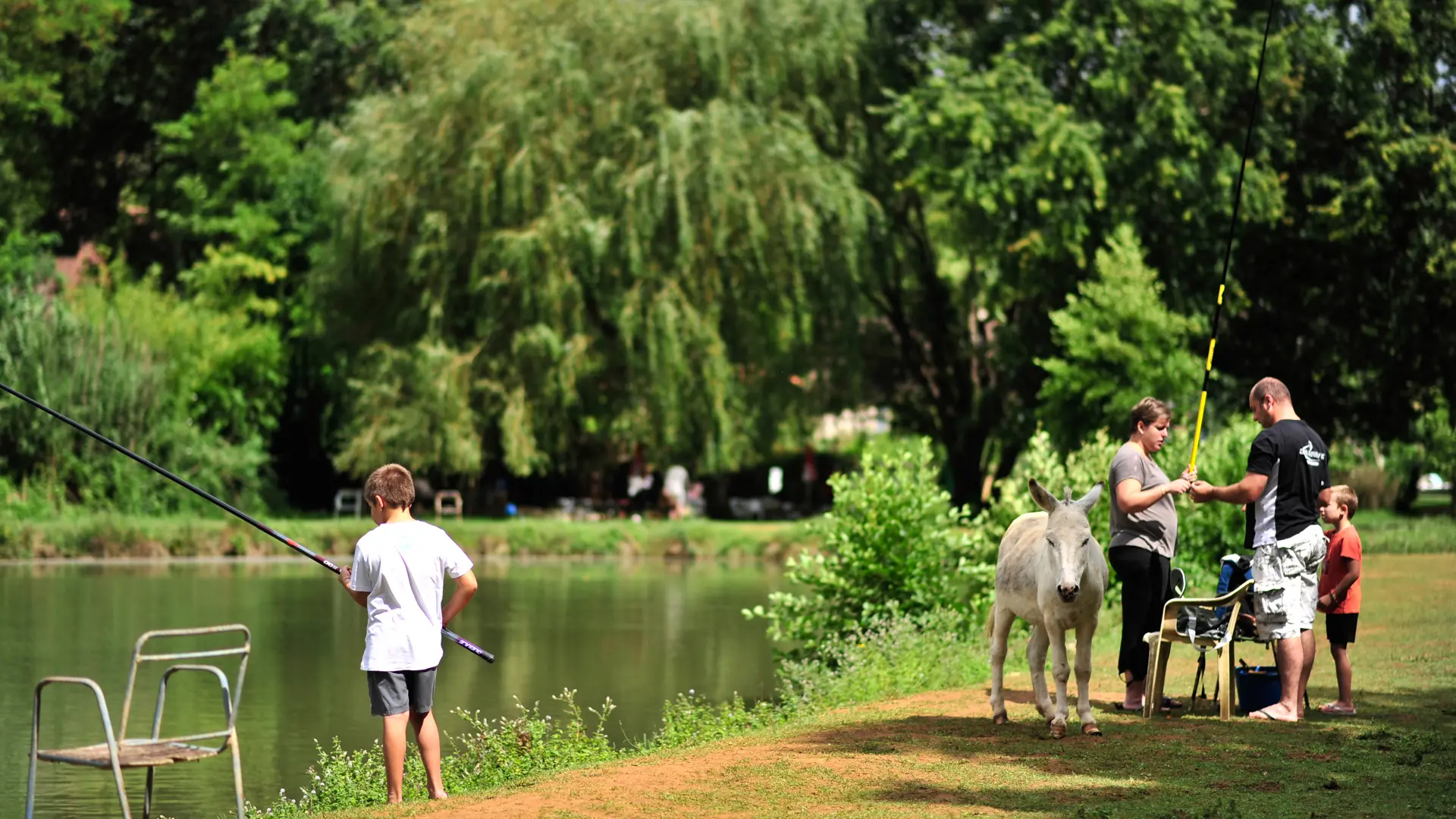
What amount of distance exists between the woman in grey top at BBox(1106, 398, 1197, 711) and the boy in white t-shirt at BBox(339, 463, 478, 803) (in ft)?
14.9

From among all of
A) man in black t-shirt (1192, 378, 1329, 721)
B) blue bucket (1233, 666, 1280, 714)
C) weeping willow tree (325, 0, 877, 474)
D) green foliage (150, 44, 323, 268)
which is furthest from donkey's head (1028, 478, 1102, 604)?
green foliage (150, 44, 323, 268)

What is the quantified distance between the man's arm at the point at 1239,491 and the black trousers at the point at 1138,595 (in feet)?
2.81

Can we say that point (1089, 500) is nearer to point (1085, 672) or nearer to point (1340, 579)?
point (1085, 672)

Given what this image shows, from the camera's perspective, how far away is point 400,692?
31.3 feet

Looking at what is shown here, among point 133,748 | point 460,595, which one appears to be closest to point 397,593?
point 460,595

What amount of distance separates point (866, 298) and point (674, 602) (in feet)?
50.0

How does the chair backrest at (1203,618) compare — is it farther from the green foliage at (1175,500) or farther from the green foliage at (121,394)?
the green foliage at (121,394)

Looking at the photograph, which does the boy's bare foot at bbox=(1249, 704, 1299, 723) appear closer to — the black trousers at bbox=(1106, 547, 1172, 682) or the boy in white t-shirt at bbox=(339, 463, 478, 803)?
the black trousers at bbox=(1106, 547, 1172, 682)

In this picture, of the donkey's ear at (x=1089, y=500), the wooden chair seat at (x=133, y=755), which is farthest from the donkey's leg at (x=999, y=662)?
the wooden chair seat at (x=133, y=755)

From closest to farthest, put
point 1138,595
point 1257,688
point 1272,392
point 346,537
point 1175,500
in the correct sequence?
point 1272,392 → point 1257,688 → point 1138,595 → point 1175,500 → point 346,537

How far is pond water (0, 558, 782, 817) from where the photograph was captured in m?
14.7

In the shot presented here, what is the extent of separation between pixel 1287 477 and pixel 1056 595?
1.64 meters

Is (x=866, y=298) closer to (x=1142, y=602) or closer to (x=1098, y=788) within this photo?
(x=1142, y=602)

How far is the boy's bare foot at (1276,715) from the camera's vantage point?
1142 centimetres
